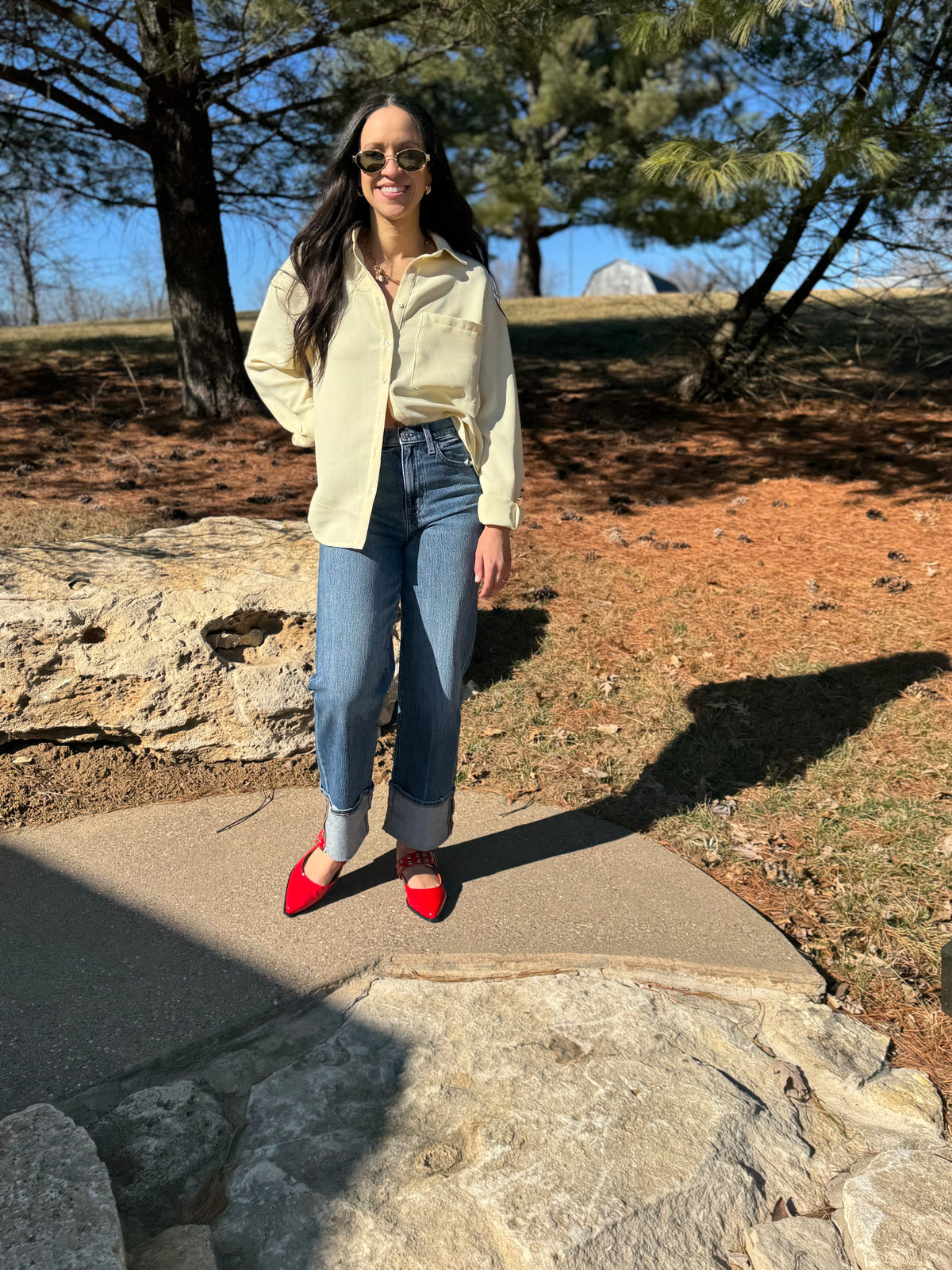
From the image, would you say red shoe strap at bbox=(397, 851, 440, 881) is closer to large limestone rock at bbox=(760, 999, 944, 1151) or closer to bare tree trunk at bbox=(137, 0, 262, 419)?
large limestone rock at bbox=(760, 999, 944, 1151)

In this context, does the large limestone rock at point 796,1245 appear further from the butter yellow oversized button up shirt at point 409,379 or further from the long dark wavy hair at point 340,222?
the long dark wavy hair at point 340,222

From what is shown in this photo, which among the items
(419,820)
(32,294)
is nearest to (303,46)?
(419,820)

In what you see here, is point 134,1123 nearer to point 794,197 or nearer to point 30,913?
point 30,913

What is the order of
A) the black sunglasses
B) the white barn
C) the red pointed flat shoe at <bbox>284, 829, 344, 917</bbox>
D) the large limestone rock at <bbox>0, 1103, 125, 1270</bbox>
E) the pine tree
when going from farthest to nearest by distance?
the white barn → the pine tree → the red pointed flat shoe at <bbox>284, 829, 344, 917</bbox> → the black sunglasses → the large limestone rock at <bbox>0, 1103, 125, 1270</bbox>

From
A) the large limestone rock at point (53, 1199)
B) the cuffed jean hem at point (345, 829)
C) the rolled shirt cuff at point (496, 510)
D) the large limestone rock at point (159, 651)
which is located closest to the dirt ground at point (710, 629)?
the large limestone rock at point (159, 651)

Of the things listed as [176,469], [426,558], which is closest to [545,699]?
[426,558]

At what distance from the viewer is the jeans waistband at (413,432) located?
91.1 inches

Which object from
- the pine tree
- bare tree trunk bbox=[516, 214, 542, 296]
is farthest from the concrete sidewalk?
bare tree trunk bbox=[516, 214, 542, 296]

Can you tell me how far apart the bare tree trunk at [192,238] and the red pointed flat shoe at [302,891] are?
5.61 metres

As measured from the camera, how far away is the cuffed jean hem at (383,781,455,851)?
2643 millimetres

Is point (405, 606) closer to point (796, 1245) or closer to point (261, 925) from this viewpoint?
point (261, 925)

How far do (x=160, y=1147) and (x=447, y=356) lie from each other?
5.62ft

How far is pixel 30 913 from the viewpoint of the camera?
8.82 ft

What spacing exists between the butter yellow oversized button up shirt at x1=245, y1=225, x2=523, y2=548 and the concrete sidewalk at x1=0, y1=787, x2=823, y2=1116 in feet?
3.39
